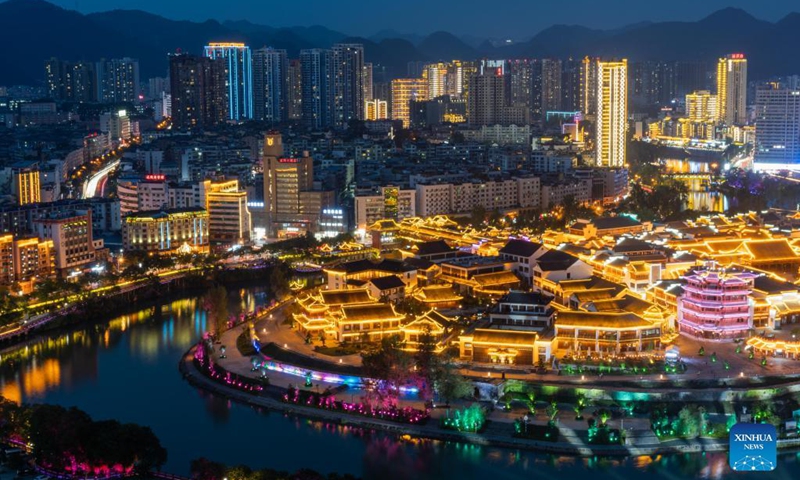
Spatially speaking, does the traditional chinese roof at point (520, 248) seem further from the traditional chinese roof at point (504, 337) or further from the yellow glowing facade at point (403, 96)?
the yellow glowing facade at point (403, 96)

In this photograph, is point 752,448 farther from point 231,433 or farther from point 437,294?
point 437,294

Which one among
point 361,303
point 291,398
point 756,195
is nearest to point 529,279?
point 361,303

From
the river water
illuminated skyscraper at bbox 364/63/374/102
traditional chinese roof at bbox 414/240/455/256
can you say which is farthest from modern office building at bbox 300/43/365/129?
the river water

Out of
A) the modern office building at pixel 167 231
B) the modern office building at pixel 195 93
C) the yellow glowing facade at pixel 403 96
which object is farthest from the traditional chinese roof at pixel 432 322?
the yellow glowing facade at pixel 403 96

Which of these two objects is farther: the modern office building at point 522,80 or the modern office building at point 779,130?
the modern office building at point 522,80

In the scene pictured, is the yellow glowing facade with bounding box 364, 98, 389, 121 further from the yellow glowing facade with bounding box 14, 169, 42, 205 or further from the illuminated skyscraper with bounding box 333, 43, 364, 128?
the yellow glowing facade with bounding box 14, 169, 42, 205
